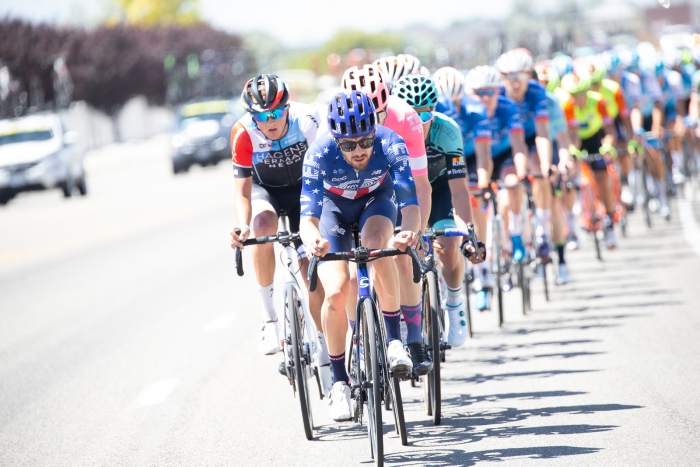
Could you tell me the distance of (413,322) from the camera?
6844 mm

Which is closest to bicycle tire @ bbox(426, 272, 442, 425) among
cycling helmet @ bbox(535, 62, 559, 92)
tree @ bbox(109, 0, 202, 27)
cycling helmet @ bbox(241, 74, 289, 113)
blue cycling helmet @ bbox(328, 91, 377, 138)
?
blue cycling helmet @ bbox(328, 91, 377, 138)

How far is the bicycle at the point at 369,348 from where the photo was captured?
234 inches

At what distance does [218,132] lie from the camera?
36500mm

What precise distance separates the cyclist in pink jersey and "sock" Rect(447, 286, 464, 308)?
4.08 ft

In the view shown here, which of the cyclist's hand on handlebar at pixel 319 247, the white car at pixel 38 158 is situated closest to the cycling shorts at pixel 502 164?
the cyclist's hand on handlebar at pixel 319 247

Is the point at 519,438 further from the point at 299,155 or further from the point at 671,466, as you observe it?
the point at 299,155

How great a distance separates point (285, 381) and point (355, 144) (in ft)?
9.54

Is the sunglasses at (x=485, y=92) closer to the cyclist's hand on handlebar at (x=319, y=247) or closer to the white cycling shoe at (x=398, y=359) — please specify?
the white cycling shoe at (x=398, y=359)

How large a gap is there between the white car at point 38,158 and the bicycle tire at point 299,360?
22.6 m

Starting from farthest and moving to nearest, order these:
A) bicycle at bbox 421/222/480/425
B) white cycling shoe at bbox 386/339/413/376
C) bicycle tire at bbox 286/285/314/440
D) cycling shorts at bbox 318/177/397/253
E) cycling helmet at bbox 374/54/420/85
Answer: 1. cycling helmet at bbox 374/54/420/85
2. bicycle at bbox 421/222/480/425
3. bicycle tire at bbox 286/285/314/440
4. cycling shorts at bbox 318/177/397/253
5. white cycling shoe at bbox 386/339/413/376

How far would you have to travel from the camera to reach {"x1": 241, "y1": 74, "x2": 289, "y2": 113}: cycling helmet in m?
7.39

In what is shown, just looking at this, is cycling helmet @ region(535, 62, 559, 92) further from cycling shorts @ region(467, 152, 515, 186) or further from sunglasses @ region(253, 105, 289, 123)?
sunglasses @ region(253, 105, 289, 123)

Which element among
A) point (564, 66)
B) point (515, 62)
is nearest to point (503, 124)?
point (515, 62)

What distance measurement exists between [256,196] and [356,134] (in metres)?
1.96
